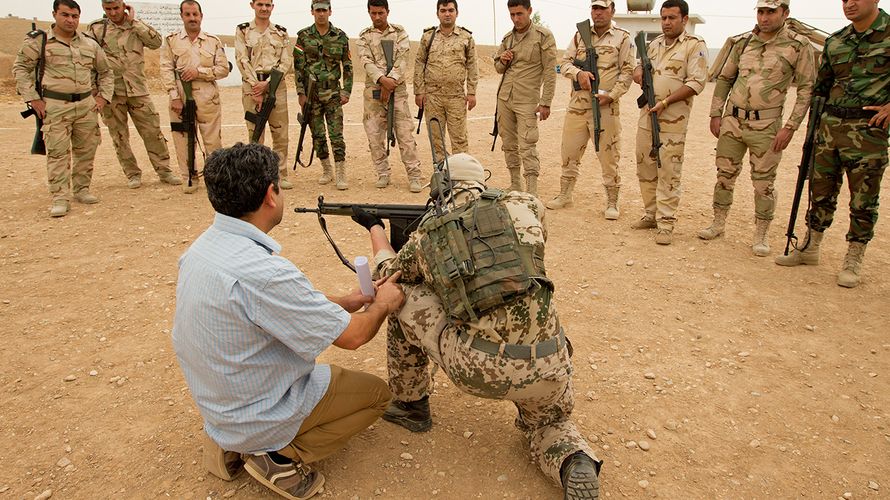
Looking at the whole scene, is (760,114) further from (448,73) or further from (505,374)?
(505,374)

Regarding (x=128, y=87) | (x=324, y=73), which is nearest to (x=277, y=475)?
(x=324, y=73)

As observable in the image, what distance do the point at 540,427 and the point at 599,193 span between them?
494 centimetres

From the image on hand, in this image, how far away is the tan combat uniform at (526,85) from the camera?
6.26 metres

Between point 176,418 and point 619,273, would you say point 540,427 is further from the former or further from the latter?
point 619,273

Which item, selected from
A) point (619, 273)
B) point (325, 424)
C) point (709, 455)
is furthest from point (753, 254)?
point (325, 424)

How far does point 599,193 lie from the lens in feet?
23.1

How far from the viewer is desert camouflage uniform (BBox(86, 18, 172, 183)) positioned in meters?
6.67

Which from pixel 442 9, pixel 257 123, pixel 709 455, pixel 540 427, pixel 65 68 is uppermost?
pixel 442 9

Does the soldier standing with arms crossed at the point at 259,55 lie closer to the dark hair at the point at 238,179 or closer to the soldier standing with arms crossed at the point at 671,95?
the soldier standing with arms crossed at the point at 671,95

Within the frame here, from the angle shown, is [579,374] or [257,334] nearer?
[257,334]

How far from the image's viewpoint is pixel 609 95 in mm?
5805

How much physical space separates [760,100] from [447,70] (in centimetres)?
344

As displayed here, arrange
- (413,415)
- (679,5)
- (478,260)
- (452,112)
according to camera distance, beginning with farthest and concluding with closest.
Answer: (452,112), (679,5), (413,415), (478,260)

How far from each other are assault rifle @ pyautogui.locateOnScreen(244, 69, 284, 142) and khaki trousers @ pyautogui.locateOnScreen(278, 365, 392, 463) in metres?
4.93
